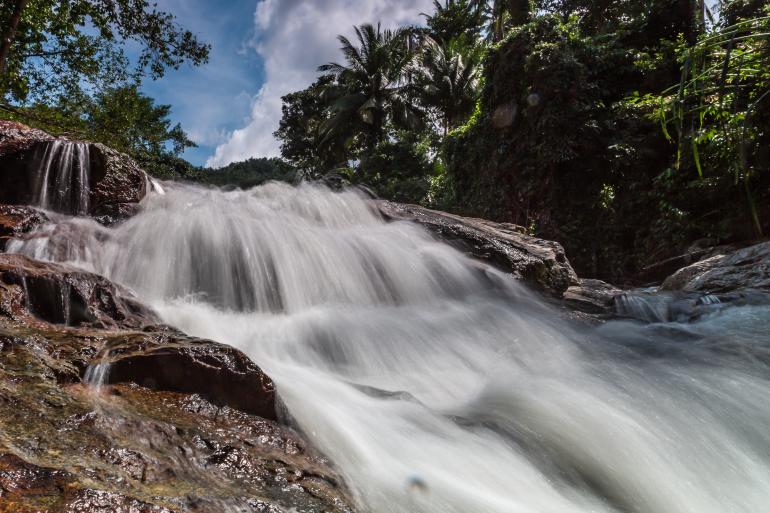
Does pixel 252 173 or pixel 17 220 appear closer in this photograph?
pixel 17 220

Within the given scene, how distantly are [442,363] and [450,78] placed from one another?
2194 cm

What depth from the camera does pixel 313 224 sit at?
6.81 m

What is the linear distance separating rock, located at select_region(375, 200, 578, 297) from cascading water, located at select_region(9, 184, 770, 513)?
0.29 m

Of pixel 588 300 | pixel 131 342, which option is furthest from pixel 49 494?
pixel 588 300

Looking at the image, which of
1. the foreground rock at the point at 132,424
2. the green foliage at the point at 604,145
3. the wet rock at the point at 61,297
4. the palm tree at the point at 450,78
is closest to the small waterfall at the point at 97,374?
the foreground rock at the point at 132,424

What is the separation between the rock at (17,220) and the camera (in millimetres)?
4078

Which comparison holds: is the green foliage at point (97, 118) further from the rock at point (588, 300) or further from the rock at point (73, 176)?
the rock at point (588, 300)

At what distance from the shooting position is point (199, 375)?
2.05m

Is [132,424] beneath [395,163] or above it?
beneath

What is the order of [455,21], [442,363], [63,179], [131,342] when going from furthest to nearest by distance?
[455,21]
[63,179]
[442,363]
[131,342]

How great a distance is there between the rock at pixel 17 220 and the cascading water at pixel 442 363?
15 centimetres

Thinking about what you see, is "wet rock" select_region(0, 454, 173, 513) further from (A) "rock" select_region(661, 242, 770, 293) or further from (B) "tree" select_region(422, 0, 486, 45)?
(B) "tree" select_region(422, 0, 486, 45)

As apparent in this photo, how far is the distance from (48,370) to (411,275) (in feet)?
13.4

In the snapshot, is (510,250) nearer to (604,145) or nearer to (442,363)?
(442,363)
